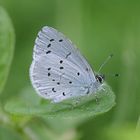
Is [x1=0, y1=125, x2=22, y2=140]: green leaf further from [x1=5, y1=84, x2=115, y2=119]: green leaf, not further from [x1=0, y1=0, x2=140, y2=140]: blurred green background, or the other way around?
[x1=5, y1=84, x2=115, y2=119]: green leaf

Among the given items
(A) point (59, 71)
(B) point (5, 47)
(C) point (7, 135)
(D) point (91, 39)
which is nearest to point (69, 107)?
(A) point (59, 71)

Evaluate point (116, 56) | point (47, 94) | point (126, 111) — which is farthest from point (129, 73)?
point (47, 94)

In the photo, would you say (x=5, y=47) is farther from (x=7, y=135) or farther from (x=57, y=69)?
(x=7, y=135)

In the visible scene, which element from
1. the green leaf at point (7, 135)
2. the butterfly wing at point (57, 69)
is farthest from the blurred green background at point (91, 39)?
the butterfly wing at point (57, 69)

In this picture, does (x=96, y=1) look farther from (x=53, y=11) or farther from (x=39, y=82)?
(x=39, y=82)

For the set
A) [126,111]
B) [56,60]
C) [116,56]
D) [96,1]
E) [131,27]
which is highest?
[96,1]
